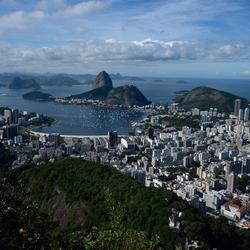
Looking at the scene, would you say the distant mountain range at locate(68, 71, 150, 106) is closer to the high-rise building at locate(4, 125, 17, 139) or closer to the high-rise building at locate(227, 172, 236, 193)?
the high-rise building at locate(4, 125, 17, 139)

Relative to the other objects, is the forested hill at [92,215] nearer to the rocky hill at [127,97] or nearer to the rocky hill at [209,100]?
the rocky hill at [209,100]

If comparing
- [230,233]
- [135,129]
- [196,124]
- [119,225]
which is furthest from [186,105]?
[119,225]

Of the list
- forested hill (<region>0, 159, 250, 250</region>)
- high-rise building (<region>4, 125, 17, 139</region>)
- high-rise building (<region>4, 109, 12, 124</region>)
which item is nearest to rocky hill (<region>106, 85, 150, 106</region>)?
high-rise building (<region>4, 109, 12, 124</region>)

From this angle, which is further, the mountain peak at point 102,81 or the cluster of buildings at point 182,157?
the mountain peak at point 102,81

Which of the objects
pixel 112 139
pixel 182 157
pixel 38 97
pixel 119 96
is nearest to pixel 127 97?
pixel 119 96

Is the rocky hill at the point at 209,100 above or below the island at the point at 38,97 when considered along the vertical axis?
above

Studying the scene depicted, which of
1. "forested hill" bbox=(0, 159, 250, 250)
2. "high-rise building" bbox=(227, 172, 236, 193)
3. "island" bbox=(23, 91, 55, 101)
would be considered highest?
"forested hill" bbox=(0, 159, 250, 250)

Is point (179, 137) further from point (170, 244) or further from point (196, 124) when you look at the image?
point (170, 244)

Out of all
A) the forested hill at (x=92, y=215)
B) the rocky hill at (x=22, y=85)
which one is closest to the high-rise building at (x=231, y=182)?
the forested hill at (x=92, y=215)
